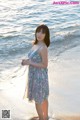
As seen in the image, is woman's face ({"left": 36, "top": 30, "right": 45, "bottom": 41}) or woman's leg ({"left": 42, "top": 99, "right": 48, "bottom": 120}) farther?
woman's leg ({"left": 42, "top": 99, "right": 48, "bottom": 120})

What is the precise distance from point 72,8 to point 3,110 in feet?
34.4

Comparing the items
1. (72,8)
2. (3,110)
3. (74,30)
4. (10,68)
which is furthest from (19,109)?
(72,8)

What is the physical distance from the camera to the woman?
4.33m

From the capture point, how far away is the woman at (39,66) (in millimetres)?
4333

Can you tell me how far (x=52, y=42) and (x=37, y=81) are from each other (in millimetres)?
5572

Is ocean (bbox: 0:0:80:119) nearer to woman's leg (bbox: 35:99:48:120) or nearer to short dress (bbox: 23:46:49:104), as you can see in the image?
woman's leg (bbox: 35:99:48:120)

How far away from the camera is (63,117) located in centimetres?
506

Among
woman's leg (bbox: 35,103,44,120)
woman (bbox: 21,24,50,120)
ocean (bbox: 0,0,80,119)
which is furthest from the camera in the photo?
ocean (bbox: 0,0,80,119)

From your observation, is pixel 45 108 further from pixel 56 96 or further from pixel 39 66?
pixel 56 96

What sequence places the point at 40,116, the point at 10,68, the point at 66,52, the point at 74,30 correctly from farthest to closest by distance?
the point at 74,30 → the point at 66,52 → the point at 10,68 → the point at 40,116

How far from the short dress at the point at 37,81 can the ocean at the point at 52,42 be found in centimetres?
79

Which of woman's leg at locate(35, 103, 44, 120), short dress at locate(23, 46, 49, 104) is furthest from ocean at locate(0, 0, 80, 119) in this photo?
short dress at locate(23, 46, 49, 104)

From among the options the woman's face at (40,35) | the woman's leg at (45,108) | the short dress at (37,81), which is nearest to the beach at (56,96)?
the woman's leg at (45,108)

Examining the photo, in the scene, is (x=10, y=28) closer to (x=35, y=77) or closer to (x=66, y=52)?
(x=66, y=52)
